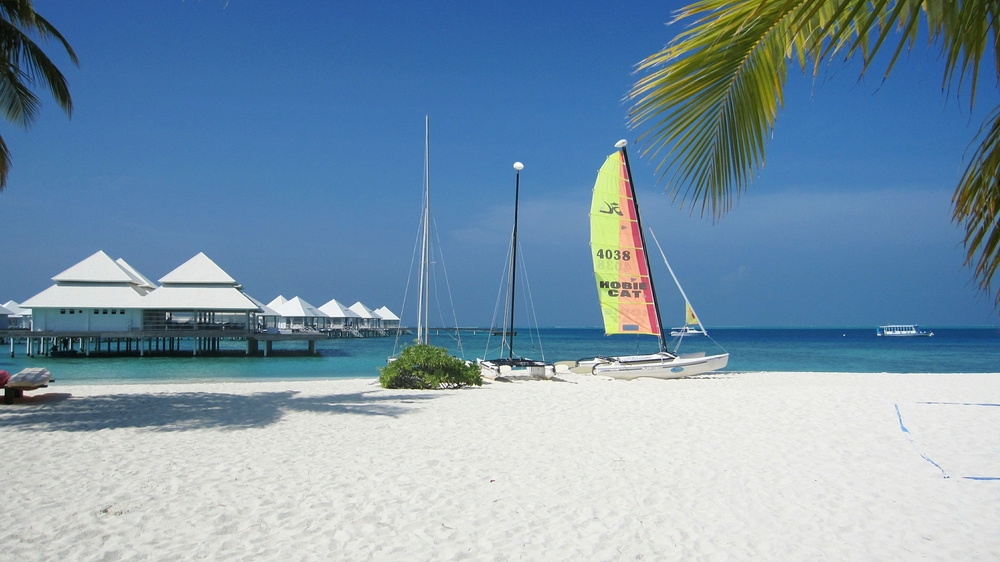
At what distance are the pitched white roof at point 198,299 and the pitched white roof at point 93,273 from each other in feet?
9.06

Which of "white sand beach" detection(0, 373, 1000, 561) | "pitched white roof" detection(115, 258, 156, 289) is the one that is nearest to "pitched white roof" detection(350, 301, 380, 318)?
"pitched white roof" detection(115, 258, 156, 289)

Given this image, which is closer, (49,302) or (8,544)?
(8,544)

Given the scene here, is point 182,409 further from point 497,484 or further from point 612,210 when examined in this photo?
point 612,210

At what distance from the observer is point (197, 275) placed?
122 feet

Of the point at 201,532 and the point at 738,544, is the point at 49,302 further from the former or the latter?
the point at 738,544

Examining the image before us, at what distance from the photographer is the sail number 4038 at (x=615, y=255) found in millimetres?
19250

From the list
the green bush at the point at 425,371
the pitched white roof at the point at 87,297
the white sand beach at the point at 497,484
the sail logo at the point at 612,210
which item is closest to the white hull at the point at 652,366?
the sail logo at the point at 612,210

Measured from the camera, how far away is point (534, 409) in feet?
35.4

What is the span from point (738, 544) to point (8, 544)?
4826 millimetres

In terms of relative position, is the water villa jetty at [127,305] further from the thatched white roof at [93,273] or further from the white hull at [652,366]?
the white hull at [652,366]

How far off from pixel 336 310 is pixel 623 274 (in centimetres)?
5223

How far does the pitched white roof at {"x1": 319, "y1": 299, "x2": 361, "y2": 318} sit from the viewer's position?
215ft

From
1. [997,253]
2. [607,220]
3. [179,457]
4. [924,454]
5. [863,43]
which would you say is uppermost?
[607,220]

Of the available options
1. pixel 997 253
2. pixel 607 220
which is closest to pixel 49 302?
pixel 607 220
